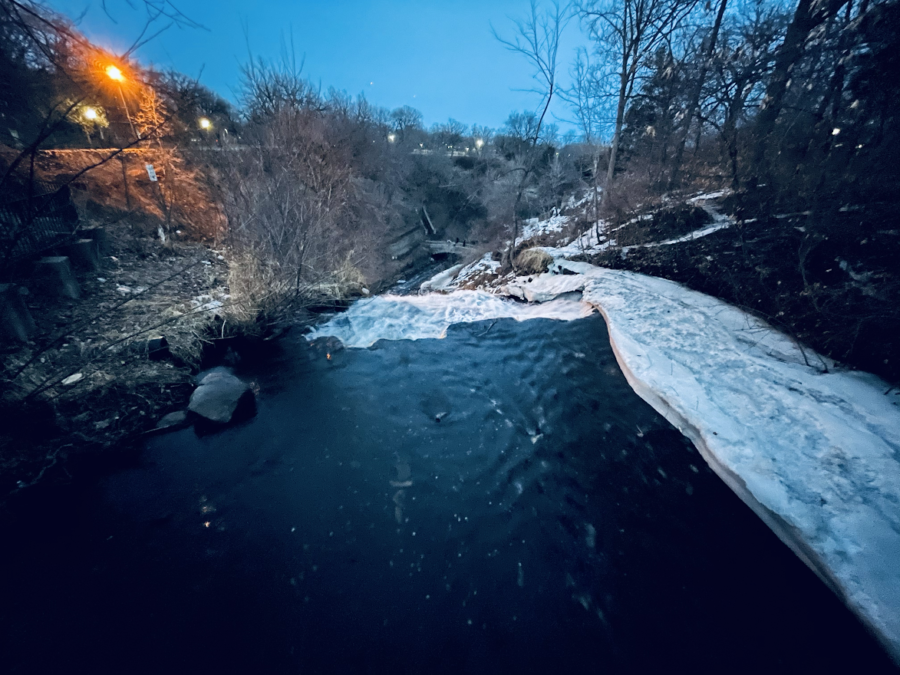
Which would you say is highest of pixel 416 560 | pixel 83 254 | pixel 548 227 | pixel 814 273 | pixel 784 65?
pixel 784 65

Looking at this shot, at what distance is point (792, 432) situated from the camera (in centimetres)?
359

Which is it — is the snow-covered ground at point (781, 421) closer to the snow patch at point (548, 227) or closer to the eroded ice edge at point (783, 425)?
the eroded ice edge at point (783, 425)

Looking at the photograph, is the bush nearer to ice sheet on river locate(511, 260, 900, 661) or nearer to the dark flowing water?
ice sheet on river locate(511, 260, 900, 661)

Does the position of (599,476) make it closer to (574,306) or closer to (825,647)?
(825,647)

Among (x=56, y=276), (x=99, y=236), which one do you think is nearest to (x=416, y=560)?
(x=56, y=276)

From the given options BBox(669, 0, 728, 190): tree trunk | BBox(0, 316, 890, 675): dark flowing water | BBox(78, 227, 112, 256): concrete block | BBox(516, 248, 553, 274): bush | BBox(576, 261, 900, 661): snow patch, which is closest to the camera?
BBox(0, 316, 890, 675): dark flowing water

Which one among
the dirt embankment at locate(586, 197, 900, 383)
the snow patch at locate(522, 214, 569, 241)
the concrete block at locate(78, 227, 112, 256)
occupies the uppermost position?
the concrete block at locate(78, 227, 112, 256)

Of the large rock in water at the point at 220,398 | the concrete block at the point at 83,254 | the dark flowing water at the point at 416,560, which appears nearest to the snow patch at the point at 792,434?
the dark flowing water at the point at 416,560

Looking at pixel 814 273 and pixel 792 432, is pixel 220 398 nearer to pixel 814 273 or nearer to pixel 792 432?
pixel 792 432

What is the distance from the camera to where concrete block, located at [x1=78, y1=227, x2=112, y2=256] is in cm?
805

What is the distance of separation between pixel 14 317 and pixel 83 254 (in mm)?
3593

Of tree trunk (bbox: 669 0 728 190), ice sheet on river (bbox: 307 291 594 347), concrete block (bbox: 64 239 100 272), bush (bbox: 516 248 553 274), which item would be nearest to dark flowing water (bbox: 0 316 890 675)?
ice sheet on river (bbox: 307 291 594 347)

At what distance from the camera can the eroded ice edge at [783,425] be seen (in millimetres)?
2666

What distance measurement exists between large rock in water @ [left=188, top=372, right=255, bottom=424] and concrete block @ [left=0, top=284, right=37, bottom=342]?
2.77 m
